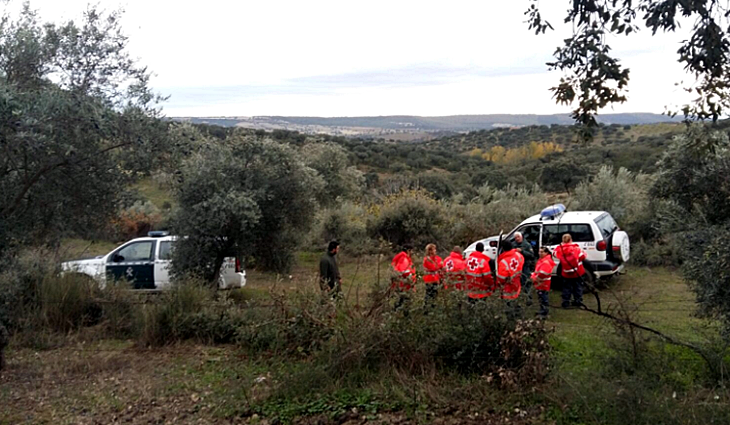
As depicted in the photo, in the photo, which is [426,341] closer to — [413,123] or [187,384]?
[187,384]

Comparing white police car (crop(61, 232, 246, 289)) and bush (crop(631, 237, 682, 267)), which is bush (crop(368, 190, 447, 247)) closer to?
bush (crop(631, 237, 682, 267))

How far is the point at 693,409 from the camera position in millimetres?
5035

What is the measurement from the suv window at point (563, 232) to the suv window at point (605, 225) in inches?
14.0

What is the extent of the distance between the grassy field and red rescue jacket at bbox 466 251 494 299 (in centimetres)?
76

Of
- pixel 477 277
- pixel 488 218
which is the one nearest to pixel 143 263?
pixel 477 277

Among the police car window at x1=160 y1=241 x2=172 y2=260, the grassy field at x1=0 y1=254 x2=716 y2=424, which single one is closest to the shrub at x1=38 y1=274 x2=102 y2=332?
the grassy field at x1=0 y1=254 x2=716 y2=424

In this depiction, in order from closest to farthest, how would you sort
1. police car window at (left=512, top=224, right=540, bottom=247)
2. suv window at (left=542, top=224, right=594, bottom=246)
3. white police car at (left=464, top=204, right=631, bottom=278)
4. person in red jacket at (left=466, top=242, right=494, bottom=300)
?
person in red jacket at (left=466, top=242, right=494, bottom=300) → white police car at (left=464, top=204, right=631, bottom=278) → suv window at (left=542, top=224, right=594, bottom=246) → police car window at (left=512, top=224, right=540, bottom=247)

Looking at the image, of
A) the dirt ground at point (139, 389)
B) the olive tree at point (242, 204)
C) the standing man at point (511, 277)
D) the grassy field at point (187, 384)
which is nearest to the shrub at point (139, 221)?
the olive tree at point (242, 204)

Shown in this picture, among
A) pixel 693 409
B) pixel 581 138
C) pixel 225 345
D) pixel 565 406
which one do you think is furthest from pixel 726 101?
pixel 225 345

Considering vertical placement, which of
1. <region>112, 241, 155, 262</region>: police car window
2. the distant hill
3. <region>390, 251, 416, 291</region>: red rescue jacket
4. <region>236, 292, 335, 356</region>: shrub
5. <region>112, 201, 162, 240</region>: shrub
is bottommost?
<region>112, 201, 162, 240</region>: shrub

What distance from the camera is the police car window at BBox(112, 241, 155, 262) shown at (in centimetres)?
1453

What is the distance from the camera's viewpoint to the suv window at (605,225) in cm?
1414

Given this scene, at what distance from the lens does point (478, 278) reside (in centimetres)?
819

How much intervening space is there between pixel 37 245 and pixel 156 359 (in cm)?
245
